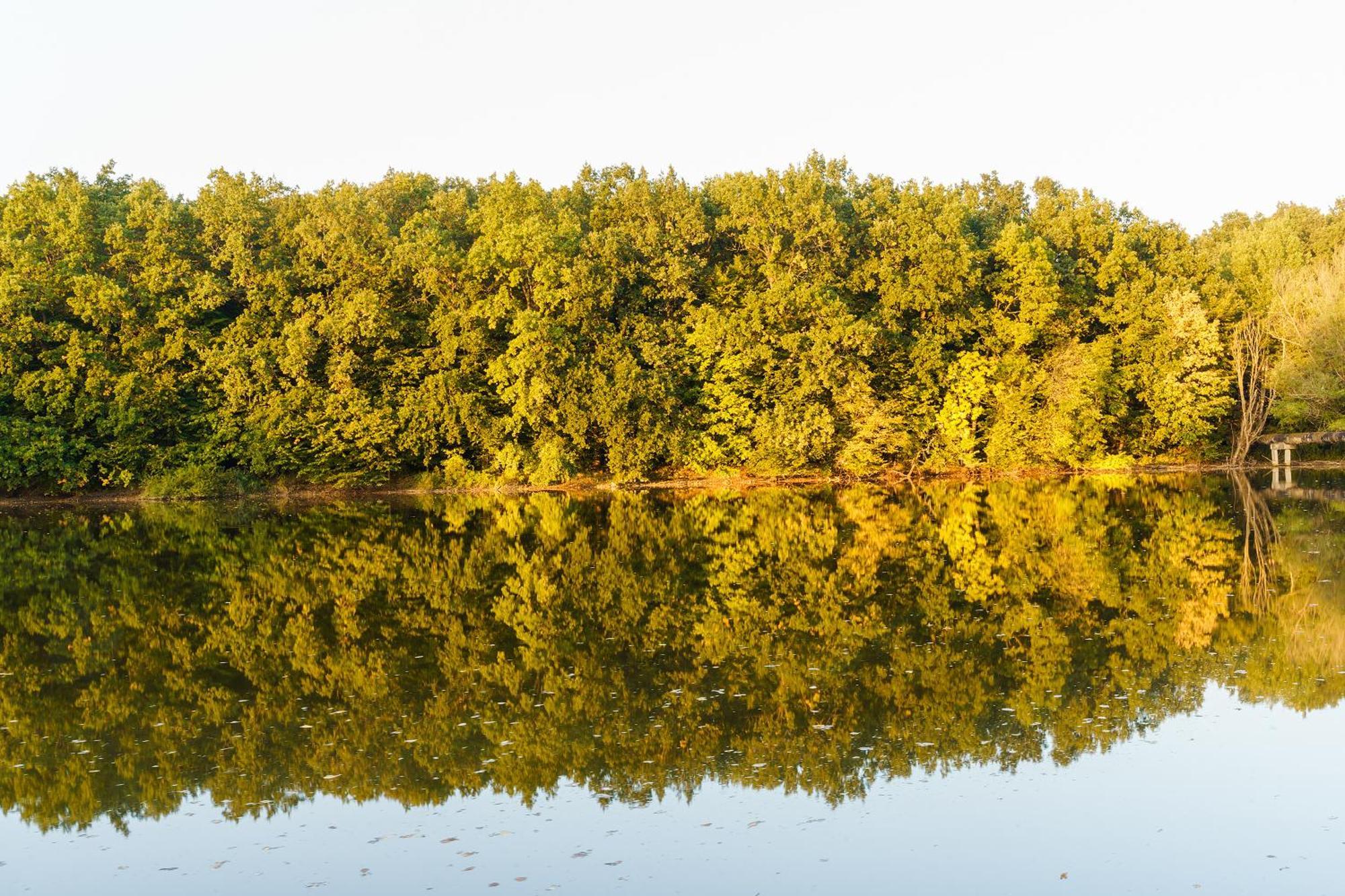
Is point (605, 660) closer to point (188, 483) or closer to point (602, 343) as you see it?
point (602, 343)

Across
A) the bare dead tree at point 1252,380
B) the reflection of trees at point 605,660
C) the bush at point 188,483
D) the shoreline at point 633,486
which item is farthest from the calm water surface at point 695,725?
the bare dead tree at point 1252,380

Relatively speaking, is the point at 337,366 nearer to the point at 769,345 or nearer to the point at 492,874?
the point at 769,345

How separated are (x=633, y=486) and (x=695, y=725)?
128 feet

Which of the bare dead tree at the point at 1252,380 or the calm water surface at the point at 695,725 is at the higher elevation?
the bare dead tree at the point at 1252,380

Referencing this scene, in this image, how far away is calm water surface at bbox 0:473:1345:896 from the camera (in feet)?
29.8

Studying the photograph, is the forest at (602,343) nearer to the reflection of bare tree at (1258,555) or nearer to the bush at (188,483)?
the bush at (188,483)

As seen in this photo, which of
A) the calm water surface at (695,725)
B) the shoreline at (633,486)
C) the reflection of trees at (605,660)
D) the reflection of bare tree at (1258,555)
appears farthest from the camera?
the shoreline at (633,486)

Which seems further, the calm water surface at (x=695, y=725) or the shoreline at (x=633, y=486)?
the shoreline at (x=633, y=486)

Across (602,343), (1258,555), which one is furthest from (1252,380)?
(1258,555)

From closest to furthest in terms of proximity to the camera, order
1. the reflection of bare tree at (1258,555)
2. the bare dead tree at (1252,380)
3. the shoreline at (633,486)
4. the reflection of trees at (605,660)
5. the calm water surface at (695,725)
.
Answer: the calm water surface at (695,725), the reflection of trees at (605,660), the reflection of bare tree at (1258,555), the shoreline at (633,486), the bare dead tree at (1252,380)

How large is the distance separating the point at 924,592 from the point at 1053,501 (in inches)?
749

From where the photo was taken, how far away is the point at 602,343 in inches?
2024

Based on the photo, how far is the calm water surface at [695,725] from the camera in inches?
357

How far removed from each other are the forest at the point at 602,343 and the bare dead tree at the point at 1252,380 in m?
0.20
